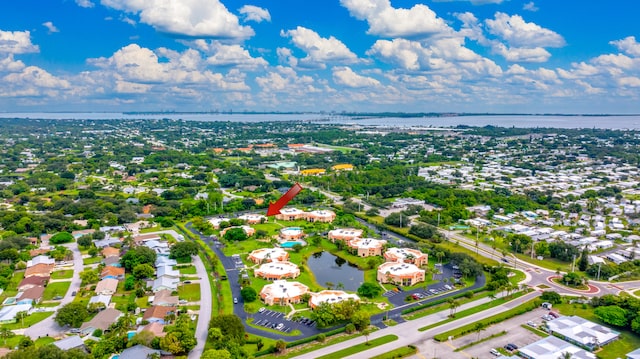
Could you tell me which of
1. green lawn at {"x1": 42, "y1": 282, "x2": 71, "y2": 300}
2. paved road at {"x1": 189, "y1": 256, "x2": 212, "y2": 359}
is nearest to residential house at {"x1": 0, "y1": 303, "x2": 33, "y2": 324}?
green lawn at {"x1": 42, "y1": 282, "x2": 71, "y2": 300}

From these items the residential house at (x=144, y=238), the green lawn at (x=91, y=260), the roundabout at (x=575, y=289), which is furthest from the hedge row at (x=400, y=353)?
the residential house at (x=144, y=238)

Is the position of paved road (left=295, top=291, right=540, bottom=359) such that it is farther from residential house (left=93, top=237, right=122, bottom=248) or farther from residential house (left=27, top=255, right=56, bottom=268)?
residential house (left=93, top=237, right=122, bottom=248)

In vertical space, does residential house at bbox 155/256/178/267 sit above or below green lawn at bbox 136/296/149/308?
above

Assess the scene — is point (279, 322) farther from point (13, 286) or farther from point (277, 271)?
point (13, 286)

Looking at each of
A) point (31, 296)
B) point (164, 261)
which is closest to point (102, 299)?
point (31, 296)

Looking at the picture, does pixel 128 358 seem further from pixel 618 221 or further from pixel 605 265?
pixel 618 221
